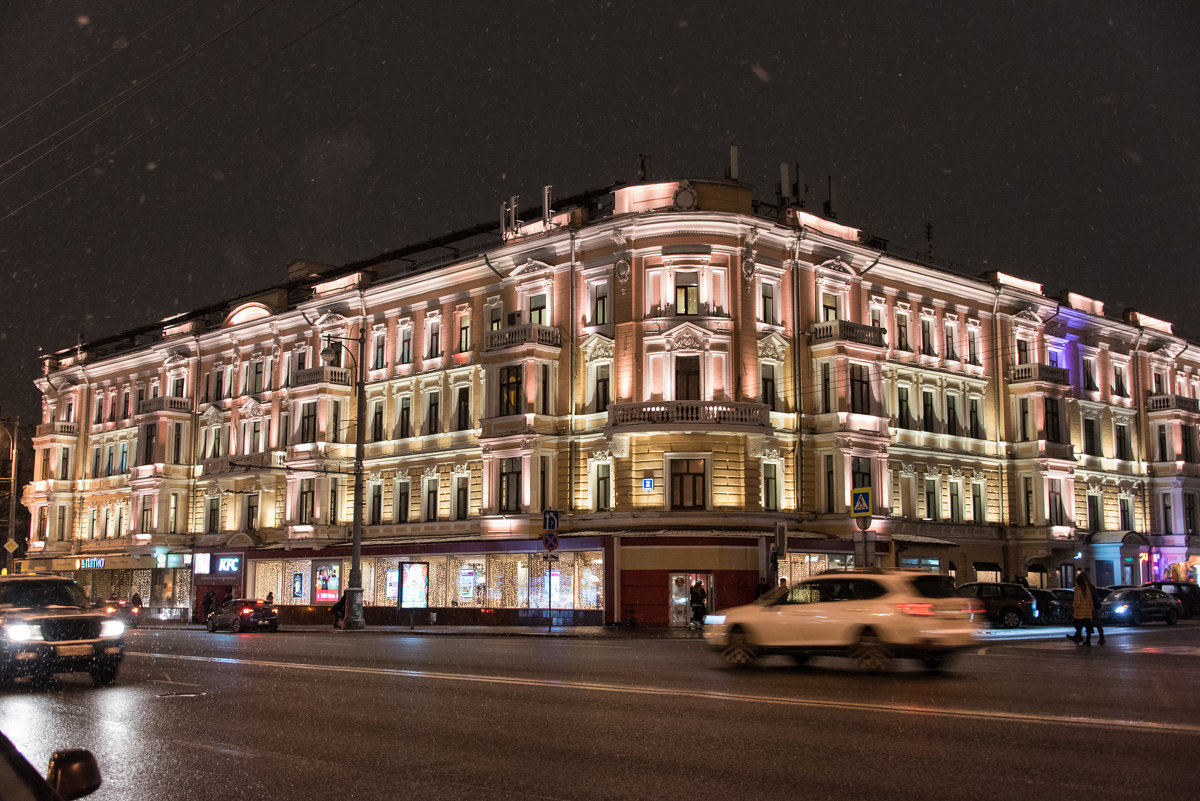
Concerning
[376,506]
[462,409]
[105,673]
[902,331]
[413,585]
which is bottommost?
[105,673]

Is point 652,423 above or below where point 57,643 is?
above

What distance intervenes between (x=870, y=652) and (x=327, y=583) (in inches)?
1441

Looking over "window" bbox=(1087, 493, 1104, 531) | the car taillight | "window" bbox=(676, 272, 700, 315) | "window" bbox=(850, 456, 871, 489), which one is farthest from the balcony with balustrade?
the car taillight

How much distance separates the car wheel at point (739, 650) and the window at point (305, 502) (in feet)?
116

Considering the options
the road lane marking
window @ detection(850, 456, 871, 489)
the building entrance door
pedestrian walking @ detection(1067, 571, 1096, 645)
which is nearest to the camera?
the road lane marking

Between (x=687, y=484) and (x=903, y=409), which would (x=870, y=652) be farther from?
(x=903, y=409)

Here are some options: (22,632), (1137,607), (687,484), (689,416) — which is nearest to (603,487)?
(687,484)

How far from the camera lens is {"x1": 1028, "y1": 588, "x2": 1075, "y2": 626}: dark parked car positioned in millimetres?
37281

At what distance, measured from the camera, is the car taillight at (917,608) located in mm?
17234

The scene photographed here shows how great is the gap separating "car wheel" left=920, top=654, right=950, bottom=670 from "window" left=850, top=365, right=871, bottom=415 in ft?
86.0

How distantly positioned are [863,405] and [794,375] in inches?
127

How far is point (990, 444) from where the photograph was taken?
5019 cm

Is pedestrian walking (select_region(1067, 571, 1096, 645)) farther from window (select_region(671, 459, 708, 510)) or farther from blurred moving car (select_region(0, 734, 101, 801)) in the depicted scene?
blurred moving car (select_region(0, 734, 101, 801))

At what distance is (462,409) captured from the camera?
156 ft
